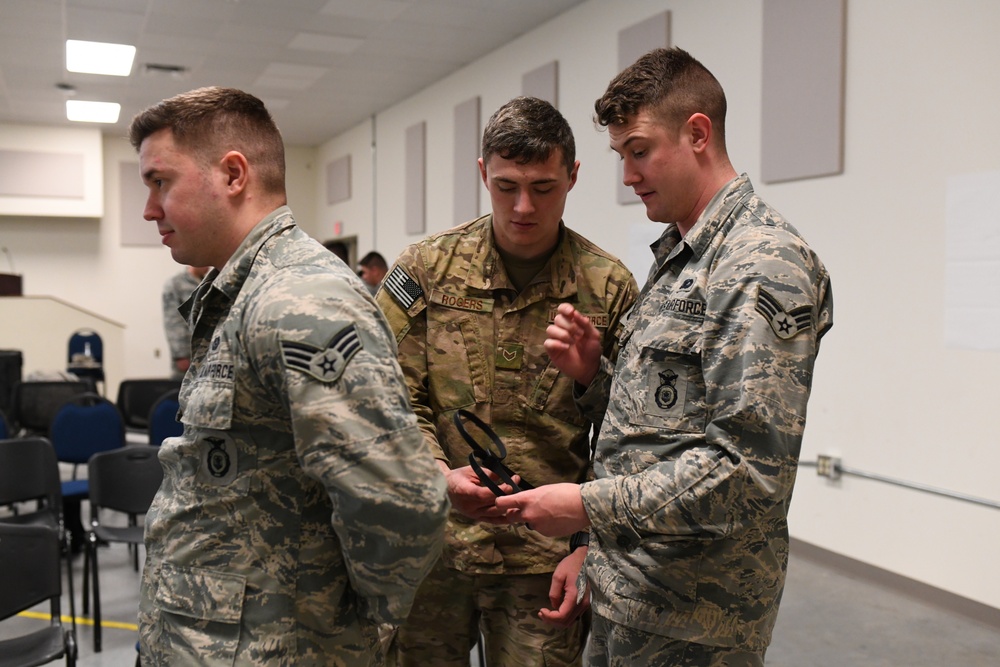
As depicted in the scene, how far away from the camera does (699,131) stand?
1.52m

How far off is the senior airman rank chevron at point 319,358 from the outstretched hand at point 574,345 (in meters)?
0.56

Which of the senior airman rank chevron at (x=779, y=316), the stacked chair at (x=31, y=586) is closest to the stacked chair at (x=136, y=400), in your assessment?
the stacked chair at (x=31, y=586)

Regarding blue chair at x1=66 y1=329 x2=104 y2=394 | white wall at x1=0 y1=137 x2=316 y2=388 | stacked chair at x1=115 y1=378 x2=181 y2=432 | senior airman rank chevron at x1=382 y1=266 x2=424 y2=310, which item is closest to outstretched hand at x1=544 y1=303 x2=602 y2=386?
senior airman rank chevron at x1=382 y1=266 x2=424 y2=310

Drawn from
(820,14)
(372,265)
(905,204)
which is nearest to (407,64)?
(372,265)

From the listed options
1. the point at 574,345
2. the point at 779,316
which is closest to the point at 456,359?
the point at 574,345

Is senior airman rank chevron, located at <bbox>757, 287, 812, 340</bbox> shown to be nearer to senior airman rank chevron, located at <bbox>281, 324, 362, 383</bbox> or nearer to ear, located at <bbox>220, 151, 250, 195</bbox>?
senior airman rank chevron, located at <bbox>281, 324, 362, 383</bbox>

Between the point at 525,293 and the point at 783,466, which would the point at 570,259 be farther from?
the point at 783,466

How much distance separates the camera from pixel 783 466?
1.30 meters

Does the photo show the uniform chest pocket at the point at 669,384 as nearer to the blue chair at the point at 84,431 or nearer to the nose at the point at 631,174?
the nose at the point at 631,174

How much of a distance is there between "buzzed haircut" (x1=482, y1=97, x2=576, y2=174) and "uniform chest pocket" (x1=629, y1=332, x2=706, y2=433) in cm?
49

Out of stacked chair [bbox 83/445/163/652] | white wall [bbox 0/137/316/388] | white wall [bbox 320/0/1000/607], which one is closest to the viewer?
stacked chair [bbox 83/445/163/652]

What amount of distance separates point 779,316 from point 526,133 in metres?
0.69

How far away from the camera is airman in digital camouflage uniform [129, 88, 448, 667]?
45.1 inches

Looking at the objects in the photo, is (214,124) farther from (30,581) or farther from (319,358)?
(30,581)
